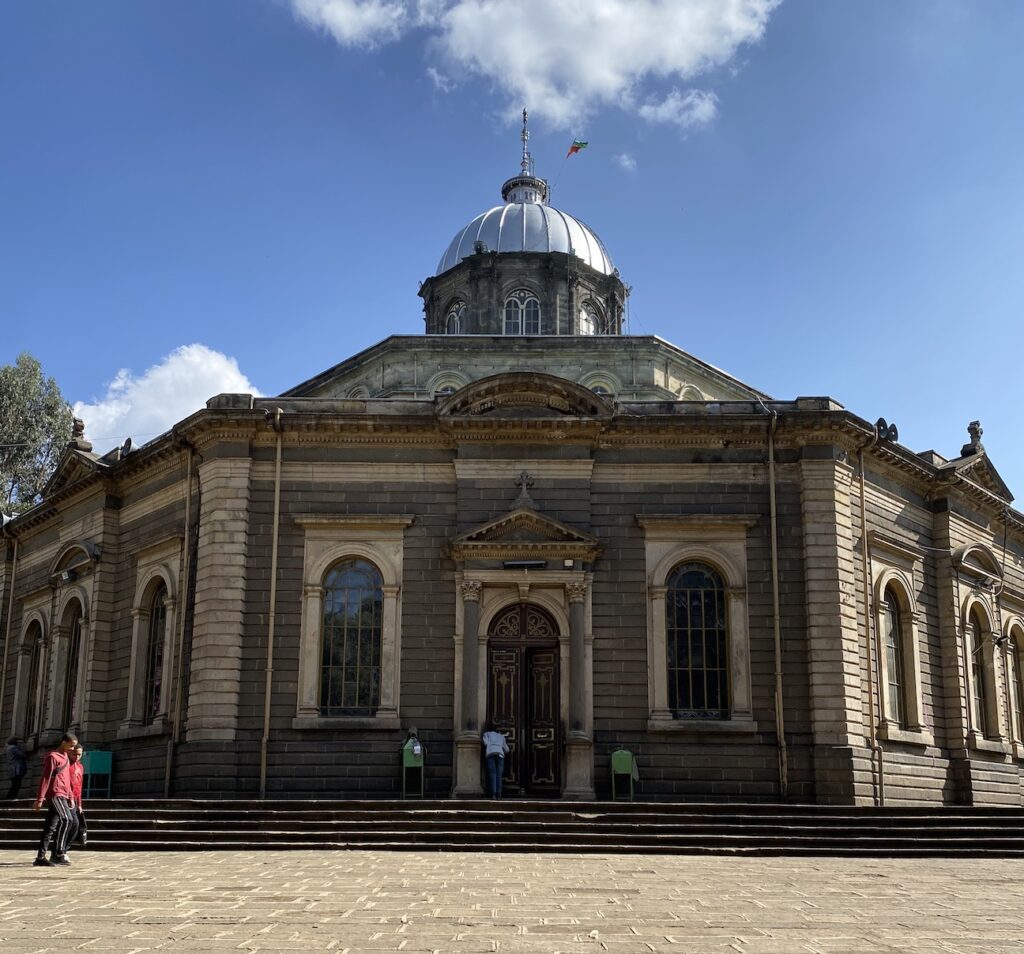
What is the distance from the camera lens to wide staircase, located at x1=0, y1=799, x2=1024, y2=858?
17.0m

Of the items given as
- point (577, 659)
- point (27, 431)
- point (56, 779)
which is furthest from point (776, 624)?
point (27, 431)

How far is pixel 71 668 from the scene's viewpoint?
90.4 feet

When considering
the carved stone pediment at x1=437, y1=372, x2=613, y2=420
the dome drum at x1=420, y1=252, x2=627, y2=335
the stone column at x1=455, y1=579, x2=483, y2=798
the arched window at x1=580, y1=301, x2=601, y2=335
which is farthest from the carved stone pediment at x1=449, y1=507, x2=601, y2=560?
the arched window at x1=580, y1=301, x2=601, y2=335

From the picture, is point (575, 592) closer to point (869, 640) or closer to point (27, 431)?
point (869, 640)

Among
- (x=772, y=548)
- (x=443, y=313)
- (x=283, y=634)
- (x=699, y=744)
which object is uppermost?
(x=443, y=313)

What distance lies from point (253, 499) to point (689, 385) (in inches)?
487

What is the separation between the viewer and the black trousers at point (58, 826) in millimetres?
14859

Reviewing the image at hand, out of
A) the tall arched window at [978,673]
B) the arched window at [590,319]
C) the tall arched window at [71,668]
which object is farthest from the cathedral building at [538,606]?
the arched window at [590,319]

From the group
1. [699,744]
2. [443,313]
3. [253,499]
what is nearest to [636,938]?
[699,744]

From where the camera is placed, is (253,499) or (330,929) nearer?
(330,929)

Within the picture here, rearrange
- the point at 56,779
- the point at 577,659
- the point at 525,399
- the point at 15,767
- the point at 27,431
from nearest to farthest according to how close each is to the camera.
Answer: the point at 56,779 < the point at 577,659 < the point at 525,399 < the point at 15,767 < the point at 27,431

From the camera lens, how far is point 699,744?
71.5 feet

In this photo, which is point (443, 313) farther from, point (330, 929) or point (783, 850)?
point (330, 929)

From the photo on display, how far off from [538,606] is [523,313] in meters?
13.1
